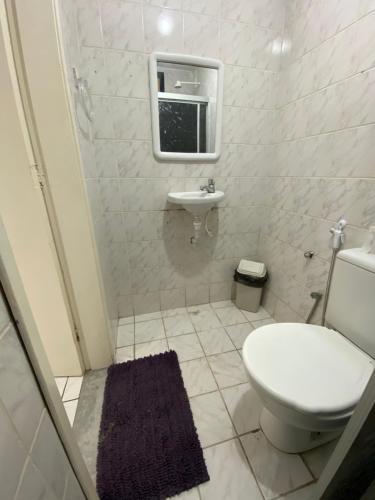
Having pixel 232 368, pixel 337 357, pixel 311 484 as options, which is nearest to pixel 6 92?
pixel 337 357

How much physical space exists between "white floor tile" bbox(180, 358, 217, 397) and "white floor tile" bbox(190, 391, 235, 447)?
0.04 meters

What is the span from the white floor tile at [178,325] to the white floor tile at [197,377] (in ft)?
0.95

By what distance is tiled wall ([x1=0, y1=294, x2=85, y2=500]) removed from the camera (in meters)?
0.30

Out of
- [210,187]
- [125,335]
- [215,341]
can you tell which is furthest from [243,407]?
[210,187]

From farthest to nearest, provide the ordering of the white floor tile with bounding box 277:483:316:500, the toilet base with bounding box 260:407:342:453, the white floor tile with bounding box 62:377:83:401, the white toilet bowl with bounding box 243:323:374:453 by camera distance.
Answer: the white floor tile with bounding box 62:377:83:401, the toilet base with bounding box 260:407:342:453, the white floor tile with bounding box 277:483:316:500, the white toilet bowl with bounding box 243:323:374:453

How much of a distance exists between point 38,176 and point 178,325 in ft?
4.48

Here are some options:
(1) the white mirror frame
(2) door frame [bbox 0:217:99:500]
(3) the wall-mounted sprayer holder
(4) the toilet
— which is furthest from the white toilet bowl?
(3) the wall-mounted sprayer holder

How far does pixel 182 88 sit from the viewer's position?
1.42 meters

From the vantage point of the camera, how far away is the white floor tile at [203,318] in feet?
5.72

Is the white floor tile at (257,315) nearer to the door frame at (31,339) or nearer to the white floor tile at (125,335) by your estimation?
the white floor tile at (125,335)

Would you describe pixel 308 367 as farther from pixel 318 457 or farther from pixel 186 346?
pixel 186 346

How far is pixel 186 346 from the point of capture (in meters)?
1.55

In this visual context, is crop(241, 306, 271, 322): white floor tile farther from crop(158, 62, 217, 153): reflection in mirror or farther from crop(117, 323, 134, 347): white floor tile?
crop(158, 62, 217, 153): reflection in mirror

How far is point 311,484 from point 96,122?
2.09m
